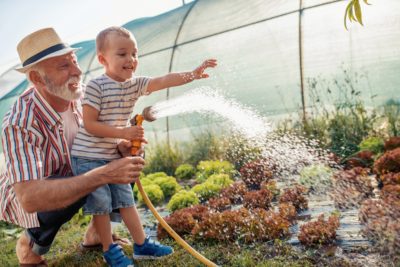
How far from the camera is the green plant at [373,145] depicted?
5.48m

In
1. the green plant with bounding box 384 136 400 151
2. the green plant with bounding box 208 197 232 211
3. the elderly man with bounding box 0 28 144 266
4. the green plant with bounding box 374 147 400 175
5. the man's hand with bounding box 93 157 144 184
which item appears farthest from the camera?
the green plant with bounding box 384 136 400 151

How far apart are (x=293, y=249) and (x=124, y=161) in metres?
1.42

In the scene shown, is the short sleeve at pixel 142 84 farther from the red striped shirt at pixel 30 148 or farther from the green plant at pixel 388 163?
the green plant at pixel 388 163

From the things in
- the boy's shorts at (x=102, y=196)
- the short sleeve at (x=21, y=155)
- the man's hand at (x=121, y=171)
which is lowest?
the boy's shorts at (x=102, y=196)

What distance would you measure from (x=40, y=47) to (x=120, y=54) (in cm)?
55

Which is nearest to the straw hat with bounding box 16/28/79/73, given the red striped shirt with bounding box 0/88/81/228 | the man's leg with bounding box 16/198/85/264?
the red striped shirt with bounding box 0/88/81/228

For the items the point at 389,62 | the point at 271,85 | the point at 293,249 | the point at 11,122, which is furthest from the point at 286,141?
the point at 11,122

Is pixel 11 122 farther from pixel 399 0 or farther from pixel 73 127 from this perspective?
pixel 399 0

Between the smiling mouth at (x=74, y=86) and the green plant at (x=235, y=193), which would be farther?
the green plant at (x=235, y=193)

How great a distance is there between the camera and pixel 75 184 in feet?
9.62

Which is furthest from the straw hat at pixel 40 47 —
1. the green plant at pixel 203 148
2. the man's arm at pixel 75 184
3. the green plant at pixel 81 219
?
the green plant at pixel 203 148

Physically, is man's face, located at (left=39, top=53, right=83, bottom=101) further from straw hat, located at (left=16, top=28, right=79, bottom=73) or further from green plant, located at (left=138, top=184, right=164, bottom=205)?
green plant, located at (left=138, top=184, right=164, bottom=205)

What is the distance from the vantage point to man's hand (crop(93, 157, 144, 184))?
288cm

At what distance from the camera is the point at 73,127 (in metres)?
3.71
